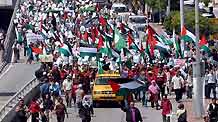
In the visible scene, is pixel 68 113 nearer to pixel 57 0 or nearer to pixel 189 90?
pixel 189 90

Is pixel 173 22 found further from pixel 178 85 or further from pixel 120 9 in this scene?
pixel 178 85

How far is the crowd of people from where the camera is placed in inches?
1212

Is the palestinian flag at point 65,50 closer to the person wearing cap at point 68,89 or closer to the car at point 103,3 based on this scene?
the person wearing cap at point 68,89

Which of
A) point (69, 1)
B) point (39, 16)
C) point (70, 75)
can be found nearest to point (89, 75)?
point (70, 75)

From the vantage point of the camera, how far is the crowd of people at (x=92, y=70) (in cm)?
3078

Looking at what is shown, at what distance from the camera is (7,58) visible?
54.7 m

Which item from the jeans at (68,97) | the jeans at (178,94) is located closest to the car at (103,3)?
the jeans at (178,94)

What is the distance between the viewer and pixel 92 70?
40.8m

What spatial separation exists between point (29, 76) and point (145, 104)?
990 cm

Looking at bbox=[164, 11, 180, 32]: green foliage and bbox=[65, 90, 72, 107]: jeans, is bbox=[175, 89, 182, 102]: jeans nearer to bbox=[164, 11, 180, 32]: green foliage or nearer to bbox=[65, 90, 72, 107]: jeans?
bbox=[65, 90, 72, 107]: jeans

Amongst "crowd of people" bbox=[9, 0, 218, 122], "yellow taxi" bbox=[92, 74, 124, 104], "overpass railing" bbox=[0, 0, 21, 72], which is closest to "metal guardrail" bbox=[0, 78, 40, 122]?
"crowd of people" bbox=[9, 0, 218, 122]

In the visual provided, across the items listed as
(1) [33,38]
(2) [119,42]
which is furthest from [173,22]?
(2) [119,42]

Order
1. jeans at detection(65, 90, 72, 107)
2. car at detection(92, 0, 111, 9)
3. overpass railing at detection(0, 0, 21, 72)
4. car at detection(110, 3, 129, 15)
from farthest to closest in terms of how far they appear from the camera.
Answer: car at detection(92, 0, 111, 9)
car at detection(110, 3, 129, 15)
overpass railing at detection(0, 0, 21, 72)
jeans at detection(65, 90, 72, 107)

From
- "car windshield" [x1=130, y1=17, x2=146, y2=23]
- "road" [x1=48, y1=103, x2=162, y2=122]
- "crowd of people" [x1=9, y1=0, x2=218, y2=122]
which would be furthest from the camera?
"car windshield" [x1=130, y1=17, x2=146, y2=23]
